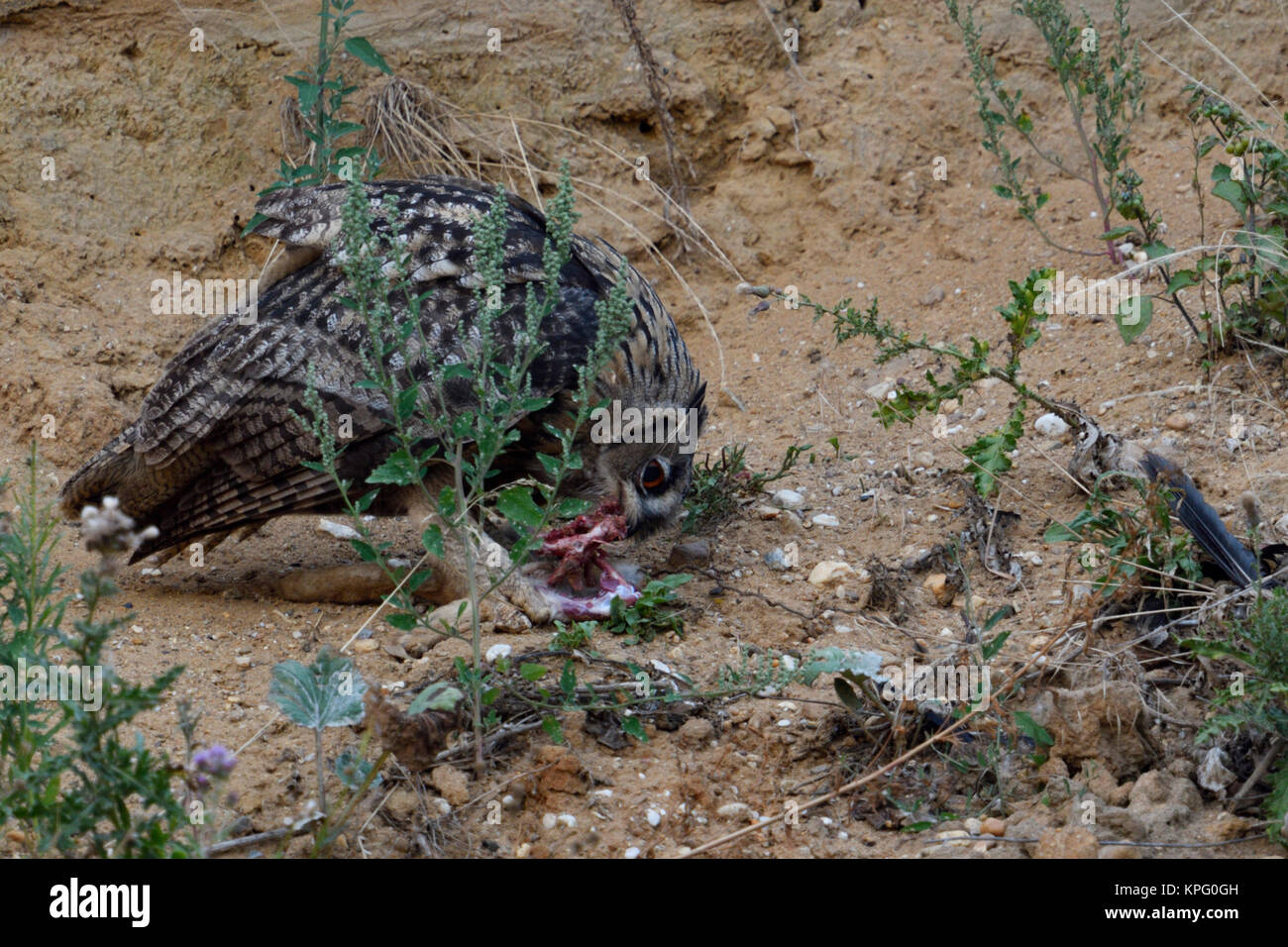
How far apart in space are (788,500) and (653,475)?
73 centimetres

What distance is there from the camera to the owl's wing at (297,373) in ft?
14.3

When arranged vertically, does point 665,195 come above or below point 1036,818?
above

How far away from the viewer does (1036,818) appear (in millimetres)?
3021

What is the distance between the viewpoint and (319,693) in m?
2.96

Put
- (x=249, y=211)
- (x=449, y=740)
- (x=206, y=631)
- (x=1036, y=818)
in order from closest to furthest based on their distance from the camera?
(x=1036, y=818) < (x=449, y=740) < (x=206, y=631) < (x=249, y=211)

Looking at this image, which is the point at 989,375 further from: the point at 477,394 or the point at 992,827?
the point at 477,394

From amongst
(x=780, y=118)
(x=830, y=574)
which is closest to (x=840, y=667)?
(x=830, y=574)

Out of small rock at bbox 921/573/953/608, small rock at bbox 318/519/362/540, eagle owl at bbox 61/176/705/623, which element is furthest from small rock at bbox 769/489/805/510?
small rock at bbox 318/519/362/540

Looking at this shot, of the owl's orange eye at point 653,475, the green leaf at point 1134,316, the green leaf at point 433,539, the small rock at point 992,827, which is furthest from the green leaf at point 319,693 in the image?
the green leaf at point 1134,316

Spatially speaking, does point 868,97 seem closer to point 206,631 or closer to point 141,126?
point 141,126

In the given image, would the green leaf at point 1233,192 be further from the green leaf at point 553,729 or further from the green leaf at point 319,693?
the green leaf at point 319,693

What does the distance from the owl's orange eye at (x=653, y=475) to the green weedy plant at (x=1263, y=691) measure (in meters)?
2.06

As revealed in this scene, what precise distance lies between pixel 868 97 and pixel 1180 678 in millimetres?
4940
